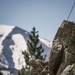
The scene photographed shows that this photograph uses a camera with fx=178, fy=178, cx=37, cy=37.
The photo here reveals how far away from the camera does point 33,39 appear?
3788 cm

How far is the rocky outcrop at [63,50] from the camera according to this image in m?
16.6

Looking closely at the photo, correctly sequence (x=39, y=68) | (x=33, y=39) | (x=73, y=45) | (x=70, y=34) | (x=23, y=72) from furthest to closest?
(x=33, y=39)
(x=23, y=72)
(x=39, y=68)
(x=70, y=34)
(x=73, y=45)

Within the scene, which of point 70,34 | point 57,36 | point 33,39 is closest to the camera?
point 70,34

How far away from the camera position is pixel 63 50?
58.2ft

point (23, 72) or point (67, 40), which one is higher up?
point (67, 40)

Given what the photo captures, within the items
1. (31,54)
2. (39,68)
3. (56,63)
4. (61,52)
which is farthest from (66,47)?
(31,54)

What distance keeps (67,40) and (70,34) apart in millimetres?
829

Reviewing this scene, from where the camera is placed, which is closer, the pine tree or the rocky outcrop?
the rocky outcrop

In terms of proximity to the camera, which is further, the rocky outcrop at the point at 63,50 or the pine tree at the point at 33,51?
the pine tree at the point at 33,51

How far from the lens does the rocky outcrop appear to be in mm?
16641

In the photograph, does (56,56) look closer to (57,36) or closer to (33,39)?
(57,36)

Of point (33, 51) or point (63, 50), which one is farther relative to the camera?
point (33, 51)

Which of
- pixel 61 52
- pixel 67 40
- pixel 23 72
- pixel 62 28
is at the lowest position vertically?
pixel 23 72

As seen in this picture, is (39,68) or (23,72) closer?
(39,68)
